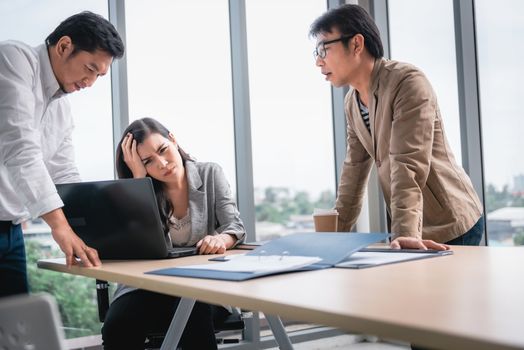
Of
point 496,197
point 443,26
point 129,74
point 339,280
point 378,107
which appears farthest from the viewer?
point 443,26

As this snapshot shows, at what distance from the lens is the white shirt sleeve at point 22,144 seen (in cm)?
152

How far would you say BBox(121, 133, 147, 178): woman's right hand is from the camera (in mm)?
2150

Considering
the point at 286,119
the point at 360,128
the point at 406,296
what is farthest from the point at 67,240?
the point at 286,119

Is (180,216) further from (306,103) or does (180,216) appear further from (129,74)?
(306,103)

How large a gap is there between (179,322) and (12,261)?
60 centimetres

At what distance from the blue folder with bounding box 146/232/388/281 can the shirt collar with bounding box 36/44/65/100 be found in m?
0.80

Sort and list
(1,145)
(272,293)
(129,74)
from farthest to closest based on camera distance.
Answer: (129,74) → (1,145) → (272,293)

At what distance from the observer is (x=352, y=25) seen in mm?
2080

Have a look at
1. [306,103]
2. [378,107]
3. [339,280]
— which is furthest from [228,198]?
[306,103]

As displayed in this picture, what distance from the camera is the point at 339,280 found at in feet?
3.37

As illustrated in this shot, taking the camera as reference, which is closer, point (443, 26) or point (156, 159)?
point (156, 159)

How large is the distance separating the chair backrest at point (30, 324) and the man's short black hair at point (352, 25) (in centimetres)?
170

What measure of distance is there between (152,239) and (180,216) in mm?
507

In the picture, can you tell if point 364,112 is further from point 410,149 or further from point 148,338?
point 148,338
